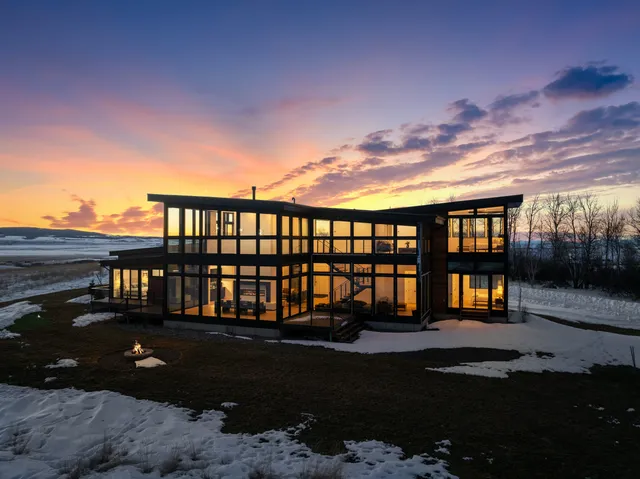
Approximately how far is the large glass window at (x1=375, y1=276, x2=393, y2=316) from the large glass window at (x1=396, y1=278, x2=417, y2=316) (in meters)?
0.34

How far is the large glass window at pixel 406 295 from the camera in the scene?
17312mm

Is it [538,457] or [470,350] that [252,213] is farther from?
[538,457]

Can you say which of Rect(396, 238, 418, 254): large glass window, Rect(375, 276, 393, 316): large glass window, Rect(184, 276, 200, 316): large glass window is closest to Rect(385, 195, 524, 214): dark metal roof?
Rect(396, 238, 418, 254): large glass window

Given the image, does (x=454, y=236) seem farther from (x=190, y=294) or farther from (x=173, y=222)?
(x=173, y=222)

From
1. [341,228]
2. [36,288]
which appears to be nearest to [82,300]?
[36,288]

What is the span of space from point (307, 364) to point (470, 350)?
6.50m

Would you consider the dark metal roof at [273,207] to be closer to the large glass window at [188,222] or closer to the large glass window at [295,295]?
the large glass window at [188,222]

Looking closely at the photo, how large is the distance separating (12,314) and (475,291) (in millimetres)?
23646

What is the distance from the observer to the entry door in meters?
19.2

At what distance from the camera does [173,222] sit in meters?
17.9

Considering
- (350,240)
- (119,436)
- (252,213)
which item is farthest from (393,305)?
(119,436)

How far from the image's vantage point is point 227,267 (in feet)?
55.8

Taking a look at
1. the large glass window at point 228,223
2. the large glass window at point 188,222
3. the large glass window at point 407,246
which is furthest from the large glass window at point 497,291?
Result: the large glass window at point 188,222

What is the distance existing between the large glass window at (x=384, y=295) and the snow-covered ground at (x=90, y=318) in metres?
13.6
